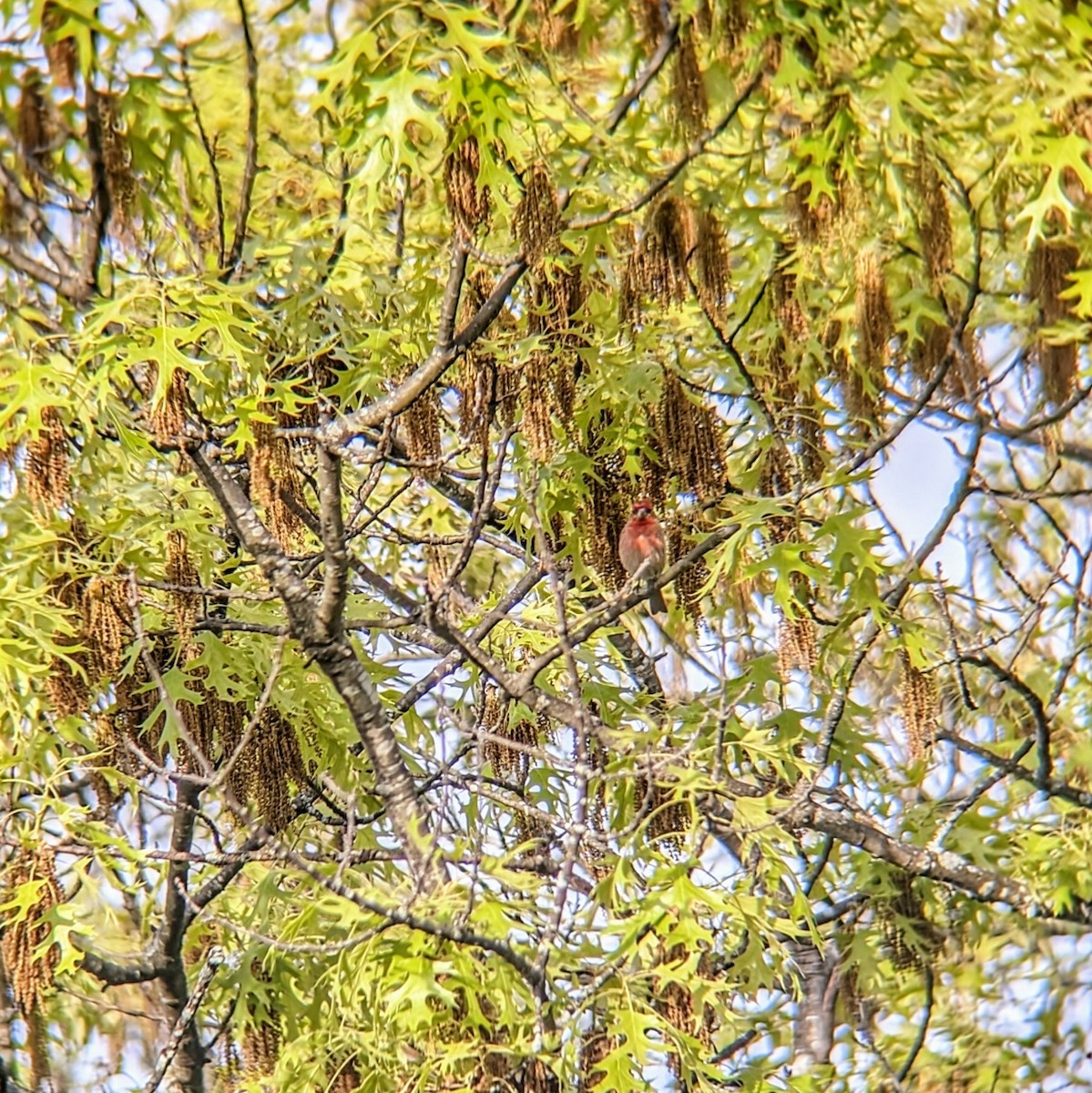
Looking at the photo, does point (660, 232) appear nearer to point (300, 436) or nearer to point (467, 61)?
point (467, 61)

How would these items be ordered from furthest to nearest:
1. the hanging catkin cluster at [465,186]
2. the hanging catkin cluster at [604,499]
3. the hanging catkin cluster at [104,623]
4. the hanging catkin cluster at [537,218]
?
1. the hanging catkin cluster at [604,499]
2. the hanging catkin cluster at [104,623]
3. the hanging catkin cluster at [537,218]
4. the hanging catkin cluster at [465,186]

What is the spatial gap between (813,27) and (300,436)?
2167mm

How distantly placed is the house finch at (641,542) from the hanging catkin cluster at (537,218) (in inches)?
52.6

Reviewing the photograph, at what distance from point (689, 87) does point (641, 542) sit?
5.58ft

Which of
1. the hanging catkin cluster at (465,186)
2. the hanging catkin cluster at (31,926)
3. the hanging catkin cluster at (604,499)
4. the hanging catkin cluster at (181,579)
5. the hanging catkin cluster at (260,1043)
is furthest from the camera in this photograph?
the hanging catkin cluster at (260,1043)

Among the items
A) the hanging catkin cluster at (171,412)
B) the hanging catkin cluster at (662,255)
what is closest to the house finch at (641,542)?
the hanging catkin cluster at (662,255)

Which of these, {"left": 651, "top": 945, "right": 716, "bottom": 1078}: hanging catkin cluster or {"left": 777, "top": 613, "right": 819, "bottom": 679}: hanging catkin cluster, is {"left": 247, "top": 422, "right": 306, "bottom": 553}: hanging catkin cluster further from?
{"left": 651, "top": 945, "right": 716, "bottom": 1078}: hanging catkin cluster

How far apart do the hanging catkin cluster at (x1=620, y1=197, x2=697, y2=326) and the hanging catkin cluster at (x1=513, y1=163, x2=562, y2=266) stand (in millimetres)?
548

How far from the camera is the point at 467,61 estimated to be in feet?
14.4

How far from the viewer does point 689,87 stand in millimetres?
4512

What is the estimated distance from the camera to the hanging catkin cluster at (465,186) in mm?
4242

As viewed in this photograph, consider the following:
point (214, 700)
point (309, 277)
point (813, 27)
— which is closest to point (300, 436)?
point (309, 277)

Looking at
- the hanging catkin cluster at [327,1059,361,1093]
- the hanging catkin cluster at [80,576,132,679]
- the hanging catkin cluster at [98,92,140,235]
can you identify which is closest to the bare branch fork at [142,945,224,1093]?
the hanging catkin cluster at [327,1059,361,1093]

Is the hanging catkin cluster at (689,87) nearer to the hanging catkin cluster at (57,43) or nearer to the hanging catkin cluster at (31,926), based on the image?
the hanging catkin cluster at (57,43)
